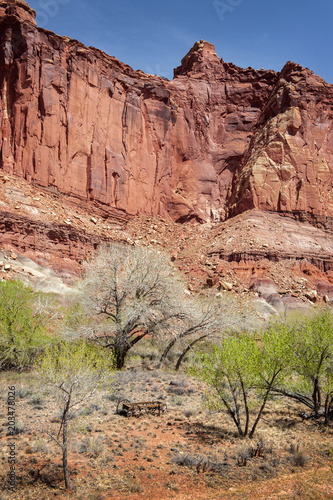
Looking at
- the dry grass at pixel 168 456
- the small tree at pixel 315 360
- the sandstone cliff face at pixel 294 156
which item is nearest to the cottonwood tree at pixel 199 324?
the dry grass at pixel 168 456

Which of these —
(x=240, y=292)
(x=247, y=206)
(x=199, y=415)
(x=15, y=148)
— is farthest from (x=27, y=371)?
(x=247, y=206)

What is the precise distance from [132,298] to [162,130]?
42756 millimetres

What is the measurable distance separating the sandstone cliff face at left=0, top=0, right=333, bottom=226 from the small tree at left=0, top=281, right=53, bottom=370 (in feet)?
89.7

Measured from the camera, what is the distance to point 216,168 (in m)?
63.2

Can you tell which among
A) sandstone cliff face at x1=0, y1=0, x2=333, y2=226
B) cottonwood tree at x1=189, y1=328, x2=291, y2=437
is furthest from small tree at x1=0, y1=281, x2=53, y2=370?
sandstone cliff face at x1=0, y1=0, x2=333, y2=226

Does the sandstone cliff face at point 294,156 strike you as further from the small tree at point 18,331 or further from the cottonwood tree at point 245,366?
the cottonwood tree at point 245,366

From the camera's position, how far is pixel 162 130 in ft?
196

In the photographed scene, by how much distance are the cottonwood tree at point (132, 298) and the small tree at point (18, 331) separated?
265 centimetres

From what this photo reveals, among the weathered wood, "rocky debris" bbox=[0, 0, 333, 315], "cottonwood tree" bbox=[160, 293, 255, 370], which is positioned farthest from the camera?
"rocky debris" bbox=[0, 0, 333, 315]

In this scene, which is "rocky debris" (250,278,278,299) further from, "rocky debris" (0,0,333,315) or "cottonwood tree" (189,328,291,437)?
"cottonwood tree" (189,328,291,437)

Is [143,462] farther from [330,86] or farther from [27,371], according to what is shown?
[330,86]

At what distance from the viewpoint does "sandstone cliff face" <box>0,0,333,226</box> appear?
46406 mm

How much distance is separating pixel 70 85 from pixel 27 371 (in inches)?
1585

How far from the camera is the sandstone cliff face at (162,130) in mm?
46406
